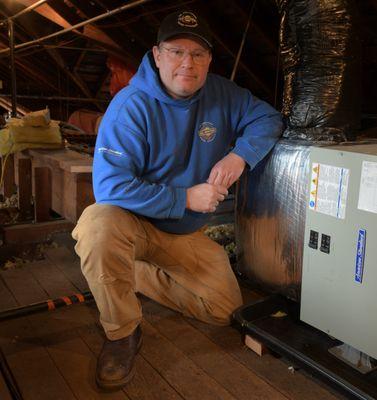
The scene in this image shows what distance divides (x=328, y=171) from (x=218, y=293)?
655 mm

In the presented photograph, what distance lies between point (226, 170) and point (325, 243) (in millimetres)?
431

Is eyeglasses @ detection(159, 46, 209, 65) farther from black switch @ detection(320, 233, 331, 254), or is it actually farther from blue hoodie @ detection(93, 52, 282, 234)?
black switch @ detection(320, 233, 331, 254)

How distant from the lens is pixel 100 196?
4.98ft

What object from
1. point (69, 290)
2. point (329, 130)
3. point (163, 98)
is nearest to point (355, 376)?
point (329, 130)

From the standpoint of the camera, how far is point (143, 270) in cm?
184

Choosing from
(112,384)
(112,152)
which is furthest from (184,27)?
(112,384)

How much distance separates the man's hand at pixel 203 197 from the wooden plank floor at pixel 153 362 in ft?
1.63

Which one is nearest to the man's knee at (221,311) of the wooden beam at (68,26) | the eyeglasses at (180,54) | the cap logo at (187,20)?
the eyeglasses at (180,54)

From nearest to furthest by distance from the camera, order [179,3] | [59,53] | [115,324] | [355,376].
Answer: [355,376]
[115,324]
[179,3]
[59,53]

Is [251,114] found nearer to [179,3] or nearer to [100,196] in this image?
[100,196]

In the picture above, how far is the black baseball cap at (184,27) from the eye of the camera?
1528 mm

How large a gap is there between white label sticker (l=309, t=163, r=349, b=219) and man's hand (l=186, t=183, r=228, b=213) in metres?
0.31

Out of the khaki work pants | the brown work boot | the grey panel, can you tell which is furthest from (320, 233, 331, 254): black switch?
the brown work boot

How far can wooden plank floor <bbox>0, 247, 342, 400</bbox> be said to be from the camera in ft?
4.40
